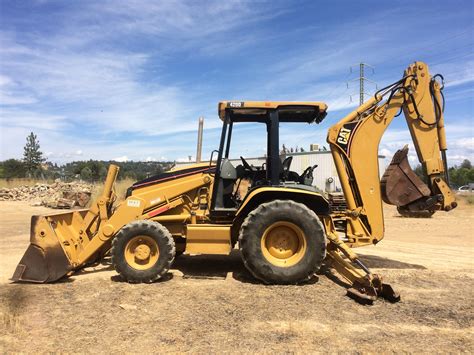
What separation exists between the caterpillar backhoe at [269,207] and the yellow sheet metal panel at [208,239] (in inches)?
0.6

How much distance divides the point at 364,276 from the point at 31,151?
51412 mm

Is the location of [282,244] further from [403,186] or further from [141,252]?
[403,186]

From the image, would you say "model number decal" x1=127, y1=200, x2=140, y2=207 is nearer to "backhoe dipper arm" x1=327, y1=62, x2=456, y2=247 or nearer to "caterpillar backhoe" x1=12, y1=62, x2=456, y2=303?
"caterpillar backhoe" x1=12, y1=62, x2=456, y2=303

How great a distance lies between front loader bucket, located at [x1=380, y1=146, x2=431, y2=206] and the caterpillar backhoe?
0.7 inches

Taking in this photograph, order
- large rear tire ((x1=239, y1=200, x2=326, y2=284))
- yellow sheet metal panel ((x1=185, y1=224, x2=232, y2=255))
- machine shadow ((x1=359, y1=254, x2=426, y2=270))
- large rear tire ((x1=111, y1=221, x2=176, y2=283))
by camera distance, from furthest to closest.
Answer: machine shadow ((x1=359, y1=254, x2=426, y2=270)) → yellow sheet metal panel ((x1=185, y1=224, x2=232, y2=255)) → large rear tire ((x1=111, y1=221, x2=176, y2=283)) → large rear tire ((x1=239, y1=200, x2=326, y2=284))

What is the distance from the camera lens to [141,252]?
6.21m

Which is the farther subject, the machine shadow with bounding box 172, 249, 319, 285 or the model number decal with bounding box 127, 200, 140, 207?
the model number decal with bounding box 127, 200, 140, 207

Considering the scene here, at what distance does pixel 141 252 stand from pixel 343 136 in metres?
3.71

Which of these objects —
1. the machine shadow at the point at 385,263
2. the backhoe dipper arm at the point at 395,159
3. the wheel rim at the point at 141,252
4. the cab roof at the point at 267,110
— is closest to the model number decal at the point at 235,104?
the cab roof at the point at 267,110

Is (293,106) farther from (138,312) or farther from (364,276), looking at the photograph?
(138,312)

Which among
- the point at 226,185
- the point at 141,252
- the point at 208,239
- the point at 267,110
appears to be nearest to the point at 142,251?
the point at 141,252

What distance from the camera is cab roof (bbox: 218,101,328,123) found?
21.3 feet

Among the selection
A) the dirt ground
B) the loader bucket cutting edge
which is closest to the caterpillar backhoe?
the loader bucket cutting edge

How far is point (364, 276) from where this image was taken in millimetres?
5578
